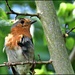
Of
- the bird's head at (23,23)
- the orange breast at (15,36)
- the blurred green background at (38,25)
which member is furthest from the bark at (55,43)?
the bird's head at (23,23)

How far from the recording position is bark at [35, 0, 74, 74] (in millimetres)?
1993

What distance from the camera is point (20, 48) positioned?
88.0 inches

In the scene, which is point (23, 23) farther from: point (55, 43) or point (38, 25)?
point (55, 43)

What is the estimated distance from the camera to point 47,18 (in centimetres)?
207

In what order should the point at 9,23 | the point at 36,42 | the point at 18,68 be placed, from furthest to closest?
the point at 36,42 → the point at 18,68 → the point at 9,23

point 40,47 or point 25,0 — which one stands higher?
point 25,0

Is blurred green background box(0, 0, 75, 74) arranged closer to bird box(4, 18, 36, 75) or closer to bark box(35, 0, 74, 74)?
bird box(4, 18, 36, 75)

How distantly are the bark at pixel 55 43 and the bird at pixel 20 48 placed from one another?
24 centimetres

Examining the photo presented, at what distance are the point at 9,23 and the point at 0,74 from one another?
15.3 inches

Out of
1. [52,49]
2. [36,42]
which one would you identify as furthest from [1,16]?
[36,42]

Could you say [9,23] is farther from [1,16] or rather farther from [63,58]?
[63,58]

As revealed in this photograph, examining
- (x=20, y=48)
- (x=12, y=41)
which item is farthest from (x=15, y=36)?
(x=20, y=48)

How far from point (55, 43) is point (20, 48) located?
306mm

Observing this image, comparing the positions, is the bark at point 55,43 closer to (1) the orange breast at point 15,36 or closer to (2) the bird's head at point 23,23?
(1) the orange breast at point 15,36
